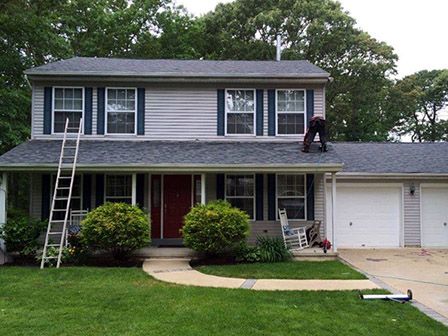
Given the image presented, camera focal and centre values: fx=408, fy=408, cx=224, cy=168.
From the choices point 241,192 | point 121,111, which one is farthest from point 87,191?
point 241,192

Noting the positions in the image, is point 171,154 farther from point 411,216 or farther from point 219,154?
point 411,216

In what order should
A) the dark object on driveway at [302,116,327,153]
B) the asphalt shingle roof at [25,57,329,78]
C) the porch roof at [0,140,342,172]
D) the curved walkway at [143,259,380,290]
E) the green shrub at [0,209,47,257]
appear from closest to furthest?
the curved walkway at [143,259,380,290]
the green shrub at [0,209,47,257]
the porch roof at [0,140,342,172]
the dark object on driveway at [302,116,327,153]
the asphalt shingle roof at [25,57,329,78]

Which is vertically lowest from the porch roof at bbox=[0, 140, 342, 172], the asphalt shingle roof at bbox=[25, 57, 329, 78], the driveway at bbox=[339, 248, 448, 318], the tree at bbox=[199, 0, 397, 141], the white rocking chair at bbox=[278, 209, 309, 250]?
the driveway at bbox=[339, 248, 448, 318]

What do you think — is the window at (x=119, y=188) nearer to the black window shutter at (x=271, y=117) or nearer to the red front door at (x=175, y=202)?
the red front door at (x=175, y=202)

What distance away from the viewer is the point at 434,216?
12766 mm

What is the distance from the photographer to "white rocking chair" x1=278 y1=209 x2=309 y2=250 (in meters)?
10.5

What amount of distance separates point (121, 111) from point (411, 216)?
31.0ft

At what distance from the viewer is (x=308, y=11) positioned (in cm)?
2486

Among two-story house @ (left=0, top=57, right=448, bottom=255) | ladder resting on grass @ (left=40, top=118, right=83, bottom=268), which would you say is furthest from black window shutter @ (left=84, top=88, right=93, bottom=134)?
ladder resting on grass @ (left=40, top=118, right=83, bottom=268)

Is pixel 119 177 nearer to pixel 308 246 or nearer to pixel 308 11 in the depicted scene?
pixel 308 246

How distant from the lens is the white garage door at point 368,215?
12664 mm

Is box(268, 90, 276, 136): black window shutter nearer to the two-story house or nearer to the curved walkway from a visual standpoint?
the two-story house

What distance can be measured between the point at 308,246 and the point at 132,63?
820 cm

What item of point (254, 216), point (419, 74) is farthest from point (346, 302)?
point (419, 74)
